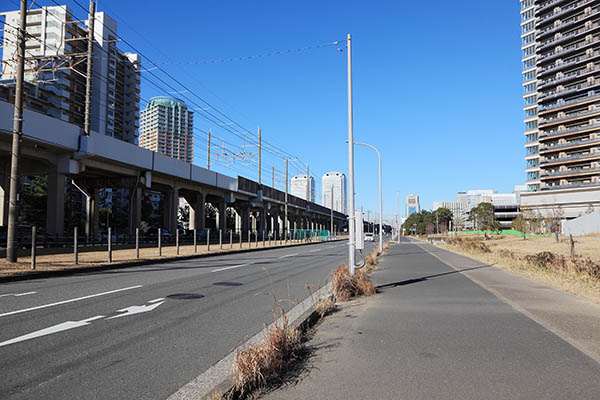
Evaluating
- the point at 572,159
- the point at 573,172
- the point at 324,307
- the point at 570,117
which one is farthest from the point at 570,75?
the point at 324,307

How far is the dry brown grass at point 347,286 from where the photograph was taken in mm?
8836

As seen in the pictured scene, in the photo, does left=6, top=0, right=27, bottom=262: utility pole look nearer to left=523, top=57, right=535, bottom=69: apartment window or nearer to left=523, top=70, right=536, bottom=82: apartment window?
left=523, top=70, right=536, bottom=82: apartment window

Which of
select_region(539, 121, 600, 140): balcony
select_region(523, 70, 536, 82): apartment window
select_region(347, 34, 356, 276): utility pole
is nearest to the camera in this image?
select_region(347, 34, 356, 276): utility pole

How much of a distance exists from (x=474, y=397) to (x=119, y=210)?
88.4 m

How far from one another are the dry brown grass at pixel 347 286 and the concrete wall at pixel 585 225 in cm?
6192

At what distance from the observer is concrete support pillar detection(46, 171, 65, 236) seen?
2988 centimetres

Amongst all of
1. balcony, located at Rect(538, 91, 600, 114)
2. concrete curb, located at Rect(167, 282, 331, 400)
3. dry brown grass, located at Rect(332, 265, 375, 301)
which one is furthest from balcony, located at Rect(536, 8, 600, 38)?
concrete curb, located at Rect(167, 282, 331, 400)

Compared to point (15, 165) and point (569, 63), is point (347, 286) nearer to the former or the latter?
point (15, 165)

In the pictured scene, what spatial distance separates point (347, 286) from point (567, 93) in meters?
94.2

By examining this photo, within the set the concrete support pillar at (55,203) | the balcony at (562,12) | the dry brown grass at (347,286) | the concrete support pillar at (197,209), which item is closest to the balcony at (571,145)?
the balcony at (562,12)

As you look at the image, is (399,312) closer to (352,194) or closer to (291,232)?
(352,194)

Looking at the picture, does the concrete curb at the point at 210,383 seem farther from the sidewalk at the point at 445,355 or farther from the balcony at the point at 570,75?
the balcony at the point at 570,75

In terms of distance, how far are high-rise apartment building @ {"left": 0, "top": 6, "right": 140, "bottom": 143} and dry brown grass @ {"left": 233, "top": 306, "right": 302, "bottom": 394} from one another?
63.3 meters

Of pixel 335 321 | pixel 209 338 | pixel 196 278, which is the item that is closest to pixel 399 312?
pixel 335 321
